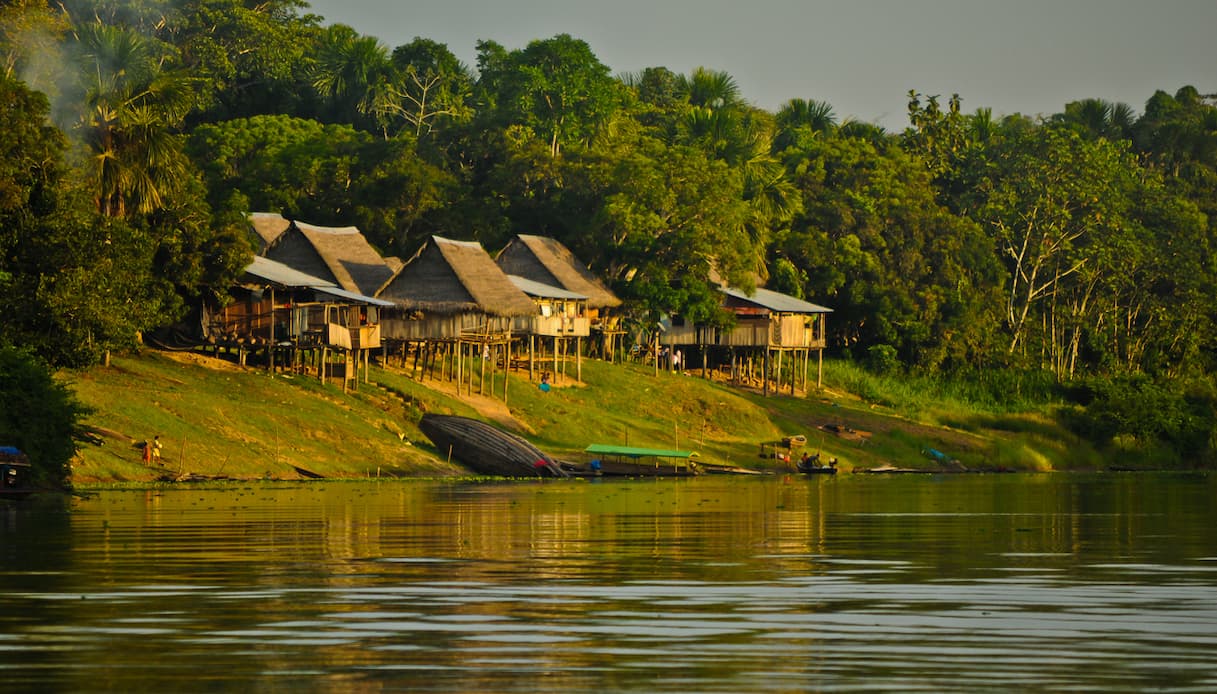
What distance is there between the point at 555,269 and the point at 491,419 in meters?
16.7

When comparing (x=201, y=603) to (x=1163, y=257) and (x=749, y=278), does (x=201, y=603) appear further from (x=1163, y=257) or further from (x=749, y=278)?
(x=1163, y=257)

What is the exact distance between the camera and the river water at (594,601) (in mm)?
12727

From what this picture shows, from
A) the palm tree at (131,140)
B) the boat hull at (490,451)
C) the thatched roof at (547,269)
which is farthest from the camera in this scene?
the thatched roof at (547,269)

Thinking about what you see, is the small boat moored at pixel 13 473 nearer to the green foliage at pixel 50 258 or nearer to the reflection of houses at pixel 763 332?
the green foliage at pixel 50 258

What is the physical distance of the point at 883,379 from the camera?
3605 inches

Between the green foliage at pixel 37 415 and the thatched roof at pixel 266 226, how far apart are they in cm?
3229

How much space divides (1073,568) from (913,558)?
6.76 feet

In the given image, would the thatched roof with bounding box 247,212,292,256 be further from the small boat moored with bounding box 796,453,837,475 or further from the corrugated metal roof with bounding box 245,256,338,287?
the small boat moored with bounding box 796,453,837,475

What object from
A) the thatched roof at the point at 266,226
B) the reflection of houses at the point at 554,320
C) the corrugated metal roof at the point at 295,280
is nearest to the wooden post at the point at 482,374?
the reflection of houses at the point at 554,320

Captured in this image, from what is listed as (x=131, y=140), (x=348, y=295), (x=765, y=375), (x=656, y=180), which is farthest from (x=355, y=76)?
(x=131, y=140)

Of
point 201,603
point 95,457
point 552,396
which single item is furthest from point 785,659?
point 552,396

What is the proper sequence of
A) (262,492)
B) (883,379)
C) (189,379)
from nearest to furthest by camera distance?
(262,492) < (189,379) < (883,379)

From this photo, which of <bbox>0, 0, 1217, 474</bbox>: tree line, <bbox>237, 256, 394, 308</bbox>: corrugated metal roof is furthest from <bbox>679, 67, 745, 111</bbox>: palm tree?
<bbox>237, 256, 394, 308</bbox>: corrugated metal roof

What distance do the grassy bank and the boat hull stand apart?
0.67 metres
